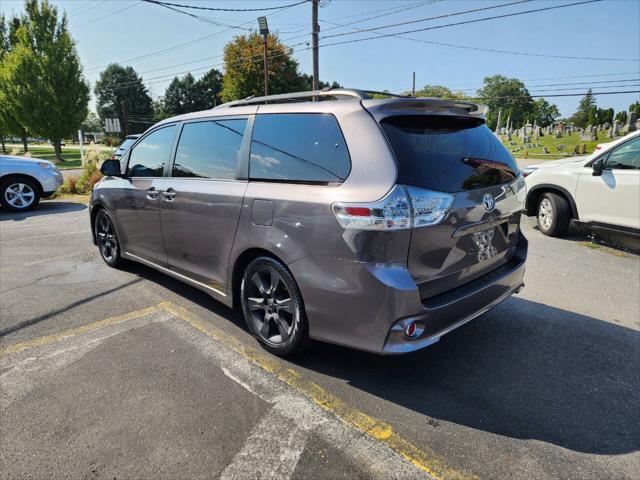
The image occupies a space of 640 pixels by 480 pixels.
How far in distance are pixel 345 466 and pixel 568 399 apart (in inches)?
62.4

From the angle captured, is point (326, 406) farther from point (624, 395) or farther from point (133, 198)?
point (133, 198)

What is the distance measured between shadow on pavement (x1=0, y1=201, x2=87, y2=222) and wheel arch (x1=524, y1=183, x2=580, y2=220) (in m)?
9.72

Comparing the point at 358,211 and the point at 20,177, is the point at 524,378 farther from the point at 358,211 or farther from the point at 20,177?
the point at 20,177

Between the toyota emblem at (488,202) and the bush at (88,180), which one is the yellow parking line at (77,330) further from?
the bush at (88,180)

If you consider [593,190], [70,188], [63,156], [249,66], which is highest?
[249,66]

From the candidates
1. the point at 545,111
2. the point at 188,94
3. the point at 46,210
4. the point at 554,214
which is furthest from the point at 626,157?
the point at 545,111

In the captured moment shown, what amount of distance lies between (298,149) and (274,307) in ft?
3.74

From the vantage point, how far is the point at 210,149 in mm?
3609

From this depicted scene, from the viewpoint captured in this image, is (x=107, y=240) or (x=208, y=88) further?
(x=208, y=88)

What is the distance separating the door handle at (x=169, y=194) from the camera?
3.83m

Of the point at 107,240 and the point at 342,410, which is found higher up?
the point at 107,240

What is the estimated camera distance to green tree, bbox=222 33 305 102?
1747 inches

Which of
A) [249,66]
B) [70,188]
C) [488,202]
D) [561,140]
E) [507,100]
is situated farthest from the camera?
[507,100]

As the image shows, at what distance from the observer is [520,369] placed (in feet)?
10.0
